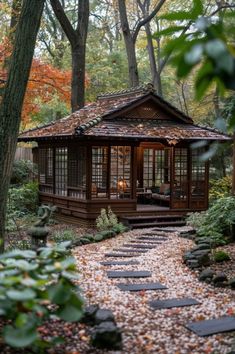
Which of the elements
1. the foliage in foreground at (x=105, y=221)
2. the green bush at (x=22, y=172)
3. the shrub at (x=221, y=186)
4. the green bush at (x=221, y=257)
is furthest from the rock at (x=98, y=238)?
the green bush at (x=22, y=172)

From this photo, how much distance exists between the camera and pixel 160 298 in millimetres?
5484

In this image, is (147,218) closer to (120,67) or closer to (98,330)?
(98,330)

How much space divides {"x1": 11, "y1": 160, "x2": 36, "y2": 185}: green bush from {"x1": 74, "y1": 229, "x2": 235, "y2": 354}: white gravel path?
29.2 ft

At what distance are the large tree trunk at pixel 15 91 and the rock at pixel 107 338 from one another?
2.53m

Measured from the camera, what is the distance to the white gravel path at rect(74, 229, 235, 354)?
4.04 meters

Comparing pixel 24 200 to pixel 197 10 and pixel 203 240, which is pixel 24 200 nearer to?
pixel 203 240

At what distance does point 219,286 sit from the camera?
6.03 m

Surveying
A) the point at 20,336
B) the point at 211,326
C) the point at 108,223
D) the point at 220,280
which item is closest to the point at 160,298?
the point at 220,280

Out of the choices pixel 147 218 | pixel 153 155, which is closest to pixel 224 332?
pixel 147 218

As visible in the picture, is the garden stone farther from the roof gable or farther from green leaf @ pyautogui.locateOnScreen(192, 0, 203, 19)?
green leaf @ pyautogui.locateOnScreen(192, 0, 203, 19)

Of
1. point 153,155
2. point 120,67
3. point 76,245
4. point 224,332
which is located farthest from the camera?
point 120,67

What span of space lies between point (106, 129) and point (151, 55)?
977 centimetres

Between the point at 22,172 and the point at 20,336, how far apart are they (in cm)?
1459

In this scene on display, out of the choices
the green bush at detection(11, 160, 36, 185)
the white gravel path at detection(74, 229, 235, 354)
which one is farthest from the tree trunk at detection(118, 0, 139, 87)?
the white gravel path at detection(74, 229, 235, 354)
